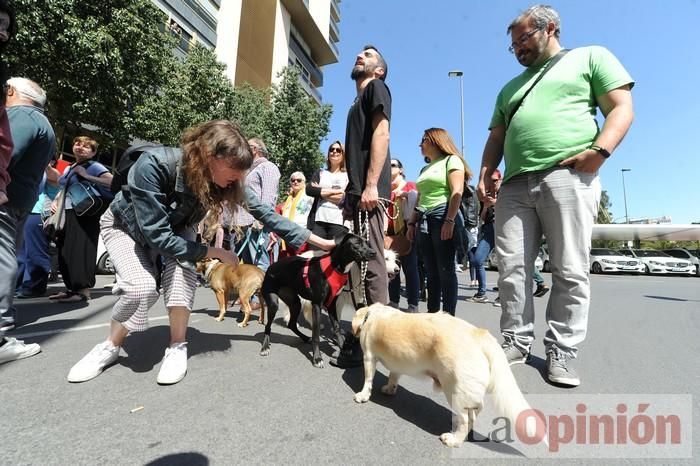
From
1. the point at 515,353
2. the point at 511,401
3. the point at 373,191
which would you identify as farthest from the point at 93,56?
the point at 511,401

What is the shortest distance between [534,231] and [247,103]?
60.2 feet

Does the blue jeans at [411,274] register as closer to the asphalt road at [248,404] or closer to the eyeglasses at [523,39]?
the asphalt road at [248,404]

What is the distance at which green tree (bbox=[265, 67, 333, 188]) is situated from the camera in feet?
60.6

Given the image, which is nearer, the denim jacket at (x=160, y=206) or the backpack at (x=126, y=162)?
the denim jacket at (x=160, y=206)

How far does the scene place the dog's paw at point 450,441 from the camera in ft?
5.01

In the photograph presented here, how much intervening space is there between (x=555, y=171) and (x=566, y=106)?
436 millimetres

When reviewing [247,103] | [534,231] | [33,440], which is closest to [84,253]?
[33,440]

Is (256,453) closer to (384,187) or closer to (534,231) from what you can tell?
(384,187)

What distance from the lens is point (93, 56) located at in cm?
977

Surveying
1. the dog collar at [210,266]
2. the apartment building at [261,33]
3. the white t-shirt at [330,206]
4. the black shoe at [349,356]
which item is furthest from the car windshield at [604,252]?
the apartment building at [261,33]

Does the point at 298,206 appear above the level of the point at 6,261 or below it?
above

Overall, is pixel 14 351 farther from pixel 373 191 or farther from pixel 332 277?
pixel 373 191

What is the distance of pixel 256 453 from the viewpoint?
141 centimetres

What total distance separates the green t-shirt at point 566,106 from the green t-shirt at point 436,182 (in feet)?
3.48
